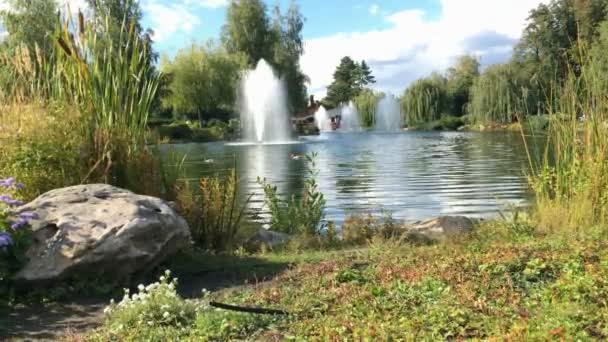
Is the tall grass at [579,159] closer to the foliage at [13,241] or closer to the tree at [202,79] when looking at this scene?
the foliage at [13,241]

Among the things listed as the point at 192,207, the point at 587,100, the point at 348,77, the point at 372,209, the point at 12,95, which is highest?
the point at 348,77

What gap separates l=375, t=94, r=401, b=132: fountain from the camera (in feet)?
234

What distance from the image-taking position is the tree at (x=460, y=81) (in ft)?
241

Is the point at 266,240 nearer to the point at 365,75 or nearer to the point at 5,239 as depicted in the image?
the point at 5,239

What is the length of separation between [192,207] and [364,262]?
2319 millimetres

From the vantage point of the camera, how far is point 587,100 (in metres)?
6.87

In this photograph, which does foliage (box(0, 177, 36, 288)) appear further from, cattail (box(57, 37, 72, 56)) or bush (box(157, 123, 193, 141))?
bush (box(157, 123, 193, 141))

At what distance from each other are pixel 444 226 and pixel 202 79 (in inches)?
1768

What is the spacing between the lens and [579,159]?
22.6 ft

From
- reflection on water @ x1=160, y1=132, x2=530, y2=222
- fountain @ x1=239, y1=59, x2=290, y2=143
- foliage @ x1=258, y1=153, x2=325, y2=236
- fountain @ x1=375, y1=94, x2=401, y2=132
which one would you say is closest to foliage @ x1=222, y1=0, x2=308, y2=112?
fountain @ x1=239, y1=59, x2=290, y2=143

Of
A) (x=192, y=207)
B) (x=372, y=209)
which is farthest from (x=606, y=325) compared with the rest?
(x=372, y=209)

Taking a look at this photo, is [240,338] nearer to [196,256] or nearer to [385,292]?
[385,292]

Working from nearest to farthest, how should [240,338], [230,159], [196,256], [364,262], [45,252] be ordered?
[240,338], [45,252], [364,262], [196,256], [230,159]

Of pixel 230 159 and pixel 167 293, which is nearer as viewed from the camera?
pixel 167 293
